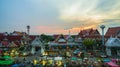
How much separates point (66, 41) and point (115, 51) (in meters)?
19.6

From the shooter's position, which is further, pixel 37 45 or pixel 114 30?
pixel 114 30

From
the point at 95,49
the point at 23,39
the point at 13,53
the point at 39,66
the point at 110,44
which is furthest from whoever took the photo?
the point at 23,39

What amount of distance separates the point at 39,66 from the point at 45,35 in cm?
5031

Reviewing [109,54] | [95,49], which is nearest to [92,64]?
[109,54]

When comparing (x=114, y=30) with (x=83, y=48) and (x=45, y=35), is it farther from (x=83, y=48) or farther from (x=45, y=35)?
(x=45, y=35)

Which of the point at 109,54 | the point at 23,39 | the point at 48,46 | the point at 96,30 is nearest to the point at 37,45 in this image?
the point at 48,46

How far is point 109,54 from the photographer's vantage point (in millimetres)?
50625

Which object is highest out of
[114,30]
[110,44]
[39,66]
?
[114,30]

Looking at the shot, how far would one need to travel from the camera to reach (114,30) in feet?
223

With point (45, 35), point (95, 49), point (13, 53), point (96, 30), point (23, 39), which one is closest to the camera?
point (13, 53)

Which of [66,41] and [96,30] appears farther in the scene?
[96,30]

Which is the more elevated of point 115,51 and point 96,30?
point 96,30

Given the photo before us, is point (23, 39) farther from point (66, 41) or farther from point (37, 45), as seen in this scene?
point (66, 41)

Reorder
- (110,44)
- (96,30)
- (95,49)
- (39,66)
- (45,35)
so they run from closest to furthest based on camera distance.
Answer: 1. (39,66)
2. (110,44)
3. (95,49)
4. (96,30)
5. (45,35)
